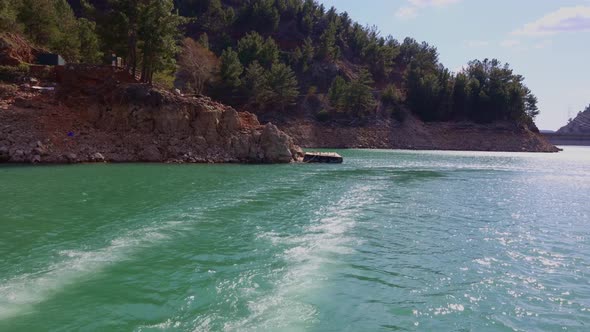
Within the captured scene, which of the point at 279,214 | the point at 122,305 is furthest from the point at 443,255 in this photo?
the point at 122,305

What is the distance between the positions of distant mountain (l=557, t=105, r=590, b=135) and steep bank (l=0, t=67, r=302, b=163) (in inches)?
5739

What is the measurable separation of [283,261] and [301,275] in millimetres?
1100

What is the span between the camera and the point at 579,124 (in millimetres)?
160125

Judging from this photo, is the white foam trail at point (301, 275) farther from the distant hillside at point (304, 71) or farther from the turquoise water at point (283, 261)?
the distant hillside at point (304, 71)

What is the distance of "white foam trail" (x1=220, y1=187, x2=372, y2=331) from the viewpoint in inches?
324

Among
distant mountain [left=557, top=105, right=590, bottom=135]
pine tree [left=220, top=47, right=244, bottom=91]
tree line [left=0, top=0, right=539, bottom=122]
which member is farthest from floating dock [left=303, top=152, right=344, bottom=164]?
distant mountain [left=557, top=105, right=590, bottom=135]

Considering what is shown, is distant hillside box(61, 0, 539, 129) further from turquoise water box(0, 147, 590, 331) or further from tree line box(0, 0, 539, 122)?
turquoise water box(0, 147, 590, 331)

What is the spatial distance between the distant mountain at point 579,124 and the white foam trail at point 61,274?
563 feet

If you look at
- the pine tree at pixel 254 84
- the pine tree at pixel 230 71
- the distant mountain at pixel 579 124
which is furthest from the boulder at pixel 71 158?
the distant mountain at pixel 579 124

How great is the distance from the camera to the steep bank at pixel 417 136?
284 feet

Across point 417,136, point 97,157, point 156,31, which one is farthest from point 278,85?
point 97,157

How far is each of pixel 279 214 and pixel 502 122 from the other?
305 feet

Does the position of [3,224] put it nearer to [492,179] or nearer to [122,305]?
[122,305]

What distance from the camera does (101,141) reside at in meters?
40.8
